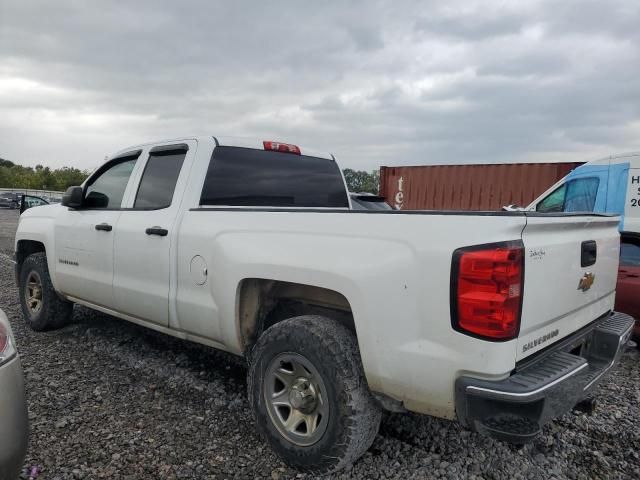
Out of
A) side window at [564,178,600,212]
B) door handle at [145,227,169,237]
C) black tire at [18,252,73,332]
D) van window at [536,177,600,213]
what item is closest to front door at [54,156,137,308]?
black tire at [18,252,73,332]

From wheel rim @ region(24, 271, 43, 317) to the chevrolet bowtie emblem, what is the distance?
15.7ft

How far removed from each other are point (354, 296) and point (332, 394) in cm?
49

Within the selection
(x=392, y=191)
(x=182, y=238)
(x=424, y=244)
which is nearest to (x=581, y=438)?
(x=424, y=244)

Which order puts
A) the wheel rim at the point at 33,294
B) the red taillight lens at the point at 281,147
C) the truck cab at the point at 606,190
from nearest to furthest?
the red taillight lens at the point at 281,147, the wheel rim at the point at 33,294, the truck cab at the point at 606,190

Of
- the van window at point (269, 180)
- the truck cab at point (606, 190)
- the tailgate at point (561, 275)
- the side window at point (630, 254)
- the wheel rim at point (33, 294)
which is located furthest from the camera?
the truck cab at point (606, 190)

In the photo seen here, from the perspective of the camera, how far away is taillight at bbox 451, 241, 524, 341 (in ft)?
6.41

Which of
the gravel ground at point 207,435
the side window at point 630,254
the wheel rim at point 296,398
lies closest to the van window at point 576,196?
the side window at point 630,254

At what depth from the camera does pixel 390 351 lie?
222cm

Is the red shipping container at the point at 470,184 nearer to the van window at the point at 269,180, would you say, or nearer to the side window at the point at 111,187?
the van window at the point at 269,180

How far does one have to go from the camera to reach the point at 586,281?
2576mm

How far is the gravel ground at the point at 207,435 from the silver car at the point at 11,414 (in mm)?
731

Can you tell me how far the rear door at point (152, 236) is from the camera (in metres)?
3.39

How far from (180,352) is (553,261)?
3.30m

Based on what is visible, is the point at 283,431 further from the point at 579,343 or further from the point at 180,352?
the point at 180,352
